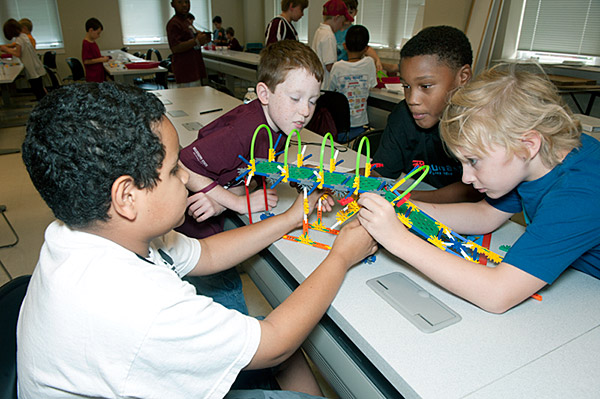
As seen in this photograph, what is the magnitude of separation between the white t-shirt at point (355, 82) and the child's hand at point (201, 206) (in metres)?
2.52

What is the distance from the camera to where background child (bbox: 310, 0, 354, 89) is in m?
4.32

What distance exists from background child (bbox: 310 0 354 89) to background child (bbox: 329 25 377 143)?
0.62 m

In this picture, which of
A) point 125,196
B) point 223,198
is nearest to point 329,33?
point 223,198

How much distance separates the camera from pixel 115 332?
58cm

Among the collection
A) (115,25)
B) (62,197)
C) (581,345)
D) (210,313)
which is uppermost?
(115,25)

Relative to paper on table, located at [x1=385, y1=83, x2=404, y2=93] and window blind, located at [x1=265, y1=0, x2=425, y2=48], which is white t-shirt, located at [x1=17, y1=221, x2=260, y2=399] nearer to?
paper on table, located at [x1=385, y1=83, x2=404, y2=93]

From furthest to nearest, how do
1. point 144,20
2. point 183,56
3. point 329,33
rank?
point 144,20 → point 183,56 → point 329,33

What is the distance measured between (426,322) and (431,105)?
3.09ft

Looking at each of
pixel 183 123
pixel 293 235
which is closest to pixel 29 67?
pixel 183 123

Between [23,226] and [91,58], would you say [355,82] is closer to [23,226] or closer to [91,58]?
[23,226]

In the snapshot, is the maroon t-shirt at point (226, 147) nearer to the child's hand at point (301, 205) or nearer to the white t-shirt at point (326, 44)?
the child's hand at point (301, 205)

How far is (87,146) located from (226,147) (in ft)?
2.49

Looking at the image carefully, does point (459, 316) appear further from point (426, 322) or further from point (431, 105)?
point (431, 105)

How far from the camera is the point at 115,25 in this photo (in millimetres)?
9562
